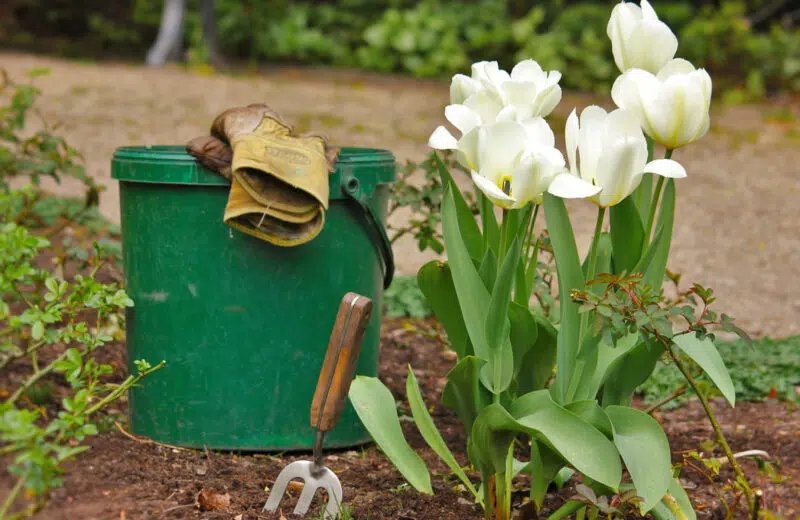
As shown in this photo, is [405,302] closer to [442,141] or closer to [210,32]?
[442,141]

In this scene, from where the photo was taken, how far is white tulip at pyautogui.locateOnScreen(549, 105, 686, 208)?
1817 mm

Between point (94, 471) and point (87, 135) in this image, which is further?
point (87, 135)

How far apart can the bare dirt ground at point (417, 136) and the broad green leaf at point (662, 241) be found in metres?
2.33

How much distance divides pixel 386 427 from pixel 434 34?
29.8 ft

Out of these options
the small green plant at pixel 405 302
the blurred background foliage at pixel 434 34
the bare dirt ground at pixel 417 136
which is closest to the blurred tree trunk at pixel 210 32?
the blurred background foliage at pixel 434 34

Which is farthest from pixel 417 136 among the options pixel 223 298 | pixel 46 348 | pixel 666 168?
pixel 666 168

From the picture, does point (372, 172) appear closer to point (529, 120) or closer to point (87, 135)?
point (529, 120)

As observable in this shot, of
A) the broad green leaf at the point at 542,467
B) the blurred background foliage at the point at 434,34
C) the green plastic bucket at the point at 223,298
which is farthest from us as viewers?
the blurred background foliage at the point at 434,34

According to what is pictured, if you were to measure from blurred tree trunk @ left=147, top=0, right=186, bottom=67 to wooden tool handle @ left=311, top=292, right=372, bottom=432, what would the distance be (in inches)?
328

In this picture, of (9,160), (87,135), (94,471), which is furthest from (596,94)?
(94,471)

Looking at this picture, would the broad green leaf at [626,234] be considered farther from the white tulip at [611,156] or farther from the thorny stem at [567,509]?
the thorny stem at [567,509]

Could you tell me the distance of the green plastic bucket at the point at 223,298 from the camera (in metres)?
2.52

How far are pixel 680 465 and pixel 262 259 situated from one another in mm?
1064

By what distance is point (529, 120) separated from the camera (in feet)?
6.23
